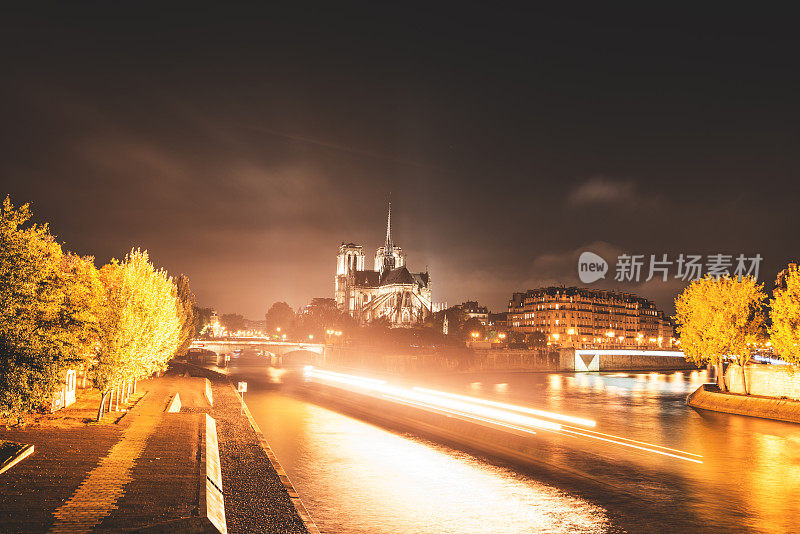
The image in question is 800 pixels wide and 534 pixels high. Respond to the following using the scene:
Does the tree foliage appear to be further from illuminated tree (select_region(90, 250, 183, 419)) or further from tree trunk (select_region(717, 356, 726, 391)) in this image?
tree trunk (select_region(717, 356, 726, 391))

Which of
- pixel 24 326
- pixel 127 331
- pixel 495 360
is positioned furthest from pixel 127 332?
pixel 495 360

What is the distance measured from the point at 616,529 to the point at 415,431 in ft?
73.3

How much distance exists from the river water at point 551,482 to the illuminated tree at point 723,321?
1361 centimetres

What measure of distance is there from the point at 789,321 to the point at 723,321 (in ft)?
31.0

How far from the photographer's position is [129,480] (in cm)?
1964

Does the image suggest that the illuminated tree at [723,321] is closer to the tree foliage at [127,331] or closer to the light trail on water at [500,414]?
the light trail on water at [500,414]

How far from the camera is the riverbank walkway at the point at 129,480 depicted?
15.7m

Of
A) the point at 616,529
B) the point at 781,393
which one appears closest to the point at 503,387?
the point at 781,393

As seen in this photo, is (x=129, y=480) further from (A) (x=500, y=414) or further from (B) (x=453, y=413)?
(B) (x=453, y=413)

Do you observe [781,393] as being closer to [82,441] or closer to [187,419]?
[187,419]

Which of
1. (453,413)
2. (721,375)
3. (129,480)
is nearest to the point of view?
(129,480)

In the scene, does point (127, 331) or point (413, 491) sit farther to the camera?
point (127, 331)

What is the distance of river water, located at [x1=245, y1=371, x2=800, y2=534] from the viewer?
20453mm

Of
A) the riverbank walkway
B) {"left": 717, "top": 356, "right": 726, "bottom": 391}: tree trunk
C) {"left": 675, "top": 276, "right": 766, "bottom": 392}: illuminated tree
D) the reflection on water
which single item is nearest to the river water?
the reflection on water
